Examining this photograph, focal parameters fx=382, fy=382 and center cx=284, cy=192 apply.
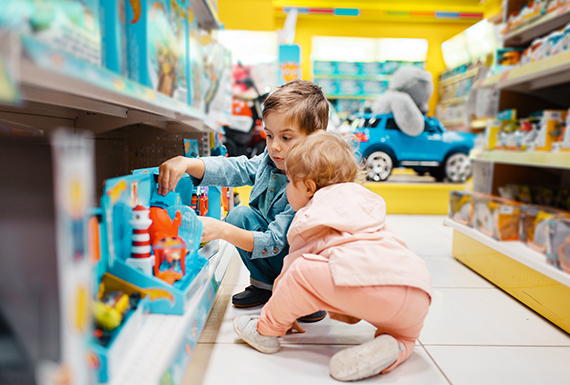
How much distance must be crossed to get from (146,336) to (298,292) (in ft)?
1.19

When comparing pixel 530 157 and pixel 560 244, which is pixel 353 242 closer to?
pixel 560 244

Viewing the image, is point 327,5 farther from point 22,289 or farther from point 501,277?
point 22,289

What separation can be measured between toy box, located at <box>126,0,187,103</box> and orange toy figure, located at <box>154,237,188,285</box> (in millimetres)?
351

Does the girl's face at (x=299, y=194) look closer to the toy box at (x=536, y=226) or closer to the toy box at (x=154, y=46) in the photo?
the toy box at (x=154, y=46)

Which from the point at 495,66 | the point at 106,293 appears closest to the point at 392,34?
the point at 495,66

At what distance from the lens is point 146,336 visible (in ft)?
2.28

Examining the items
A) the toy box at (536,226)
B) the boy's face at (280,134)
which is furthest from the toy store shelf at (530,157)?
the boy's face at (280,134)

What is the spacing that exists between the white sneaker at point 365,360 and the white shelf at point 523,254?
71cm

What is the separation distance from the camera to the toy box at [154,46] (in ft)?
2.64

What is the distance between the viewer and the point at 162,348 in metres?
0.66

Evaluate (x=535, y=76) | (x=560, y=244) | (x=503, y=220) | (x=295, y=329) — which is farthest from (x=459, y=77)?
(x=295, y=329)

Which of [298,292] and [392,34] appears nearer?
[298,292]

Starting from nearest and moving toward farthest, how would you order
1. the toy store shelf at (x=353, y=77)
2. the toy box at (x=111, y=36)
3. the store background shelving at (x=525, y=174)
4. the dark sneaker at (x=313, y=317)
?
the toy box at (x=111, y=36), the dark sneaker at (x=313, y=317), the store background shelving at (x=525, y=174), the toy store shelf at (x=353, y=77)

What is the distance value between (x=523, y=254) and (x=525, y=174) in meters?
0.80
